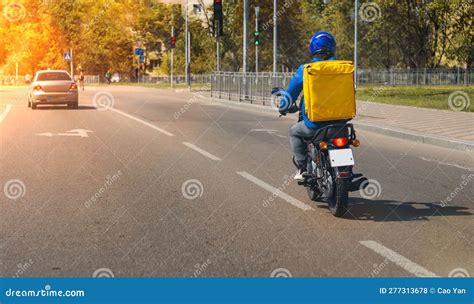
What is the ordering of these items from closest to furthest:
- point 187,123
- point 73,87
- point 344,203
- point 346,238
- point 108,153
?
point 346,238 < point 344,203 < point 108,153 < point 187,123 < point 73,87

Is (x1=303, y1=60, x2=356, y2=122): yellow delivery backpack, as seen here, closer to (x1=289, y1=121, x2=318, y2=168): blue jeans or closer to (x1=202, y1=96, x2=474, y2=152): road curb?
→ (x1=289, y1=121, x2=318, y2=168): blue jeans

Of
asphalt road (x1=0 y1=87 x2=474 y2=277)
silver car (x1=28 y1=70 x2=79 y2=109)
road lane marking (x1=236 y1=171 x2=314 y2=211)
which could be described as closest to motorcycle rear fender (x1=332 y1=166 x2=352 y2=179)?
asphalt road (x1=0 y1=87 x2=474 y2=277)

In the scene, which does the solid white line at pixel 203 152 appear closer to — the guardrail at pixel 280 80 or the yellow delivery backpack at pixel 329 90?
the yellow delivery backpack at pixel 329 90

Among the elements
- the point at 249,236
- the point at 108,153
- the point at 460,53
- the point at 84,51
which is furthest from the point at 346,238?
the point at 84,51

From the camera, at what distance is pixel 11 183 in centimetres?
966

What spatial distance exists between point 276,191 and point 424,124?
36.1 feet

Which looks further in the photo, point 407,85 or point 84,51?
point 84,51

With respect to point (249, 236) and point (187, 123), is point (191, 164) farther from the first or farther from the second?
point (187, 123)

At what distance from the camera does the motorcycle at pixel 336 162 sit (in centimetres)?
723

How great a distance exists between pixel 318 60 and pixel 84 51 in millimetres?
91646

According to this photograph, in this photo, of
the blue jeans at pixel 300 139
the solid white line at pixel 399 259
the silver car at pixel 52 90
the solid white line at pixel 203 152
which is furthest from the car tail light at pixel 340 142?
the silver car at pixel 52 90

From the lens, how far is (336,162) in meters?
7.19

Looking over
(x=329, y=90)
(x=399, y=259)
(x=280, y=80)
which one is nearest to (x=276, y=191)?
(x=329, y=90)

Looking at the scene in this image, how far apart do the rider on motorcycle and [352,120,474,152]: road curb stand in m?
7.00
